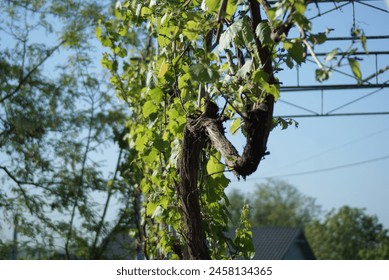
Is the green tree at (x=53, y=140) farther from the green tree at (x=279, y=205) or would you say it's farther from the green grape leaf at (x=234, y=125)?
the green tree at (x=279, y=205)

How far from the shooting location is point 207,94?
8.32 ft

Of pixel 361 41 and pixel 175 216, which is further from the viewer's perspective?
pixel 175 216

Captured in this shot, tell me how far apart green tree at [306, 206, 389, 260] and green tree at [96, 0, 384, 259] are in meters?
37.0

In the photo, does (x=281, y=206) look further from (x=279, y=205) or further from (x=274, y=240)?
(x=274, y=240)

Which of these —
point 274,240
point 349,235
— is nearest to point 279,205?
point 349,235

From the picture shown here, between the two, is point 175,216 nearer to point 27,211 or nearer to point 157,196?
point 157,196

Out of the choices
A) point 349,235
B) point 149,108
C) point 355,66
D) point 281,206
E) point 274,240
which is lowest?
point 355,66

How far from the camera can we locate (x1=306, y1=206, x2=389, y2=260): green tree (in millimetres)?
40219

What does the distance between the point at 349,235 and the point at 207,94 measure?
39277mm

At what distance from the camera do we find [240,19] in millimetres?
2125

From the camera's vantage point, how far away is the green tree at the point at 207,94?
202 cm

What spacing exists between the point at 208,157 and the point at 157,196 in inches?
18.5
